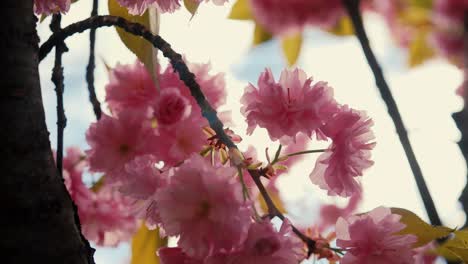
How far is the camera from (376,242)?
624 millimetres

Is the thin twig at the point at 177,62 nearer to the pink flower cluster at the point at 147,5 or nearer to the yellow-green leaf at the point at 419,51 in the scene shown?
the pink flower cluster at the point at 147,5

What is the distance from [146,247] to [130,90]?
26 cm

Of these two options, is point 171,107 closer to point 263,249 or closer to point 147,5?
point 147,5

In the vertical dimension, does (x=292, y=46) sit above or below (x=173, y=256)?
above

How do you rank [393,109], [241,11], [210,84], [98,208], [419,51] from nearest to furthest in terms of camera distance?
1. [210,84]
2. [393,109]
3. [98,208]
4. [241,11]
5. [419,51]

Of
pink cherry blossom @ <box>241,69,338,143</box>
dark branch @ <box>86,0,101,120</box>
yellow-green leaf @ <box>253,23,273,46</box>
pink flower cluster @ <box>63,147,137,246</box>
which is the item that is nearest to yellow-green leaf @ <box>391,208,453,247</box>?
pink cherry blossom @ <box>241,69,338,143</box>


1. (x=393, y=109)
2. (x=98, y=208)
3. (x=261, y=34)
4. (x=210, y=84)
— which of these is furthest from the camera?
(x=261, y=34)

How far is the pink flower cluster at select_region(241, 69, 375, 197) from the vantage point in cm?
67

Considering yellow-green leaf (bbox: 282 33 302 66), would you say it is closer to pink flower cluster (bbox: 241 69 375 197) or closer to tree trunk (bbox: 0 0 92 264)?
pink flower cluster (bbox: 241 69 375 197)

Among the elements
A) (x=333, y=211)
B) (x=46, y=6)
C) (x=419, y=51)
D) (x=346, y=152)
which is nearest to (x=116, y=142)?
(x=46, y=6)

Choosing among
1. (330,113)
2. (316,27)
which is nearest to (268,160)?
(330,113)

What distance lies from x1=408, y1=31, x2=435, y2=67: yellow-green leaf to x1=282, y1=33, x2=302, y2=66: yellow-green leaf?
689 millimetres

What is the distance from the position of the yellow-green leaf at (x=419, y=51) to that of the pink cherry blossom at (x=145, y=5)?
1.59 m

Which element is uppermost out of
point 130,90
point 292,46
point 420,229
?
point 292,46
